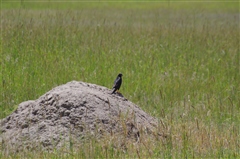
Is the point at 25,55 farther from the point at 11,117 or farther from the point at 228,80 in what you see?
the point at 228,80

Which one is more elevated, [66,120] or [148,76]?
[148,76]

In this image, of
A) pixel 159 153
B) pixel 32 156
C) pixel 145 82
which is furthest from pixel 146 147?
pixel 145 82

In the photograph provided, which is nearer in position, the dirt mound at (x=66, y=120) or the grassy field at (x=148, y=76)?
the grassy field at (x=148, y=76)

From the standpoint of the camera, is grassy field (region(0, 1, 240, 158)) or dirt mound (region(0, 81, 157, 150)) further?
dirt mound (region(0, 81, 157, 150))

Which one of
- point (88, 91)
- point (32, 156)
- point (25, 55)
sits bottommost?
point (32, 156)

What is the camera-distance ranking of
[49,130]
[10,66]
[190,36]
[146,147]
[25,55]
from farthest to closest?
1. [190,36]
2. [25,55]
3. [10,66]
4. [49,130]
5. [146,147]

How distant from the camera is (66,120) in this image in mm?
5832

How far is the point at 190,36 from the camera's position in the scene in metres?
13.6

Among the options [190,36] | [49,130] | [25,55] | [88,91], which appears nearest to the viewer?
[49,130]

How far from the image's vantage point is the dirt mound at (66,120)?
564cm

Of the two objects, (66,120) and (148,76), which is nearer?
(66,120)

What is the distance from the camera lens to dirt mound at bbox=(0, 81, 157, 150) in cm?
564

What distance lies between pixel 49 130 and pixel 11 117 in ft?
2.51

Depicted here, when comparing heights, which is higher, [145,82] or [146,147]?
[145,82]
